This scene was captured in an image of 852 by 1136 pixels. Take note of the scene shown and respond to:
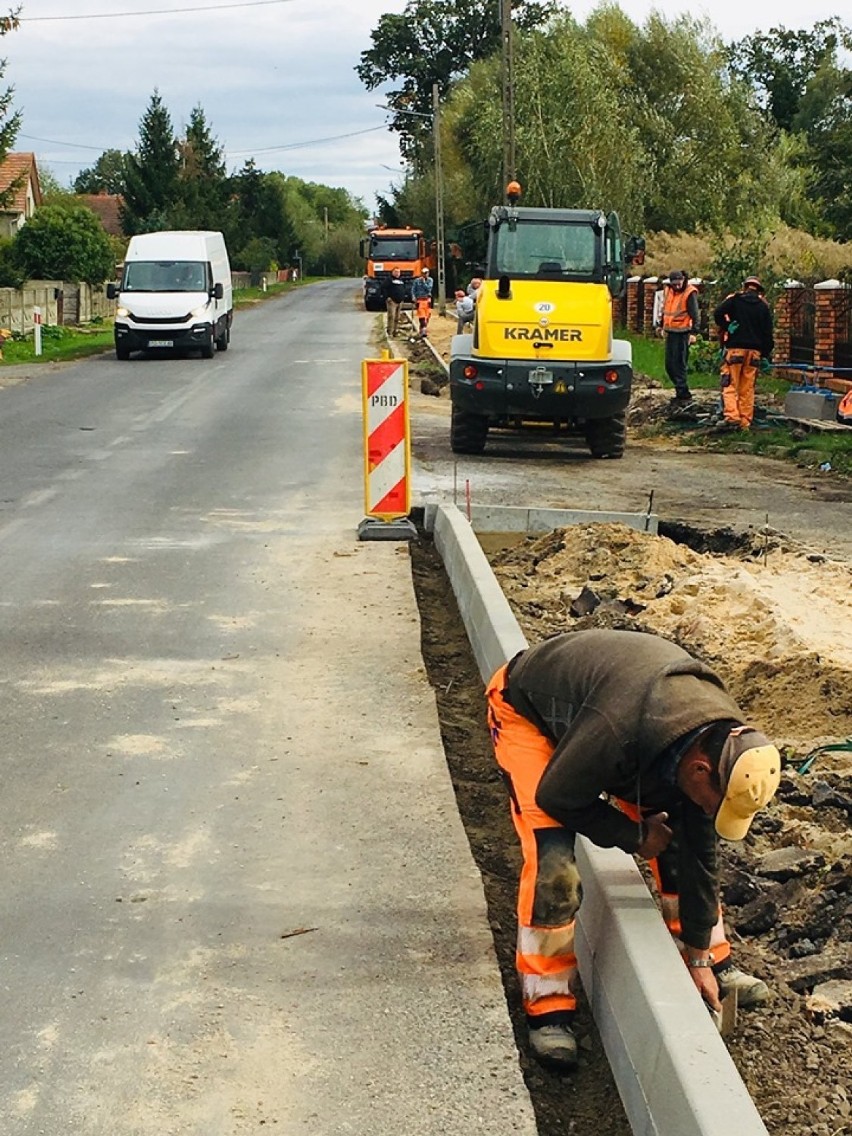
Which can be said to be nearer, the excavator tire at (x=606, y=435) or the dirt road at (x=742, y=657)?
the dirt road at (x=742, y=657)

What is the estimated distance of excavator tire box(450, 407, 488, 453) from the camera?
59.6 feet

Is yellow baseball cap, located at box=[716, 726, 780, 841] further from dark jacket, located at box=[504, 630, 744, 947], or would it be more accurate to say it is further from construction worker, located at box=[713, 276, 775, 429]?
construction worker, located at box=[713, 276, 775, 429]

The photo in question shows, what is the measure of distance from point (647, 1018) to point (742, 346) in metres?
16.0

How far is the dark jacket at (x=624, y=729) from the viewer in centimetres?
416

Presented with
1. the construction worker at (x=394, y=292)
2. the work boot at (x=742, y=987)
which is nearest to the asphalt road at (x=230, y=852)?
the work boot at (x=742, y=987)

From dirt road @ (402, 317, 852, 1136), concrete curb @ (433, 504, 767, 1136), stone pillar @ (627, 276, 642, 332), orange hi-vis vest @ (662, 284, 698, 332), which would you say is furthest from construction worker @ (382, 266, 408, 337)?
concrete curb @ (433, 504, 767, 1136)

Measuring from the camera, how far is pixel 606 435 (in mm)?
18297

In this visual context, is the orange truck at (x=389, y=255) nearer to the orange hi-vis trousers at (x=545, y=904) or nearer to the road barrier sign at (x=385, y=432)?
the road barrier sign at (x=385, y=432)

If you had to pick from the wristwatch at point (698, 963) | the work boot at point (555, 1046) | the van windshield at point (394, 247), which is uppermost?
the van windshield at point (394, 247)

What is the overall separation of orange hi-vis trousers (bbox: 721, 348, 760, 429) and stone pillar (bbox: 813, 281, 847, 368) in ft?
13.2

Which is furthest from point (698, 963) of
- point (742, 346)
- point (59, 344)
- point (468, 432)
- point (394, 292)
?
point (394, 292)

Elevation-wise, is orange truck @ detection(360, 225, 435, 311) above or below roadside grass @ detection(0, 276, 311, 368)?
above

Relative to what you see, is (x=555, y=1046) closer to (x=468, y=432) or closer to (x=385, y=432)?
(x=385, y=432)

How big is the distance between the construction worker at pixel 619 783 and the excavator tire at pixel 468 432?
44.1 ft
